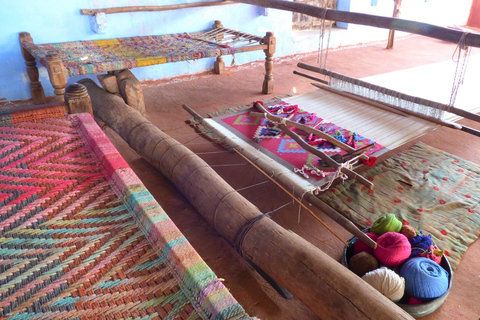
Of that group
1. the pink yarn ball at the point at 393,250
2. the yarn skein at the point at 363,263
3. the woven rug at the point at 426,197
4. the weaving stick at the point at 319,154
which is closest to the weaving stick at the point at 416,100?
the woven rug at the point at 426,197

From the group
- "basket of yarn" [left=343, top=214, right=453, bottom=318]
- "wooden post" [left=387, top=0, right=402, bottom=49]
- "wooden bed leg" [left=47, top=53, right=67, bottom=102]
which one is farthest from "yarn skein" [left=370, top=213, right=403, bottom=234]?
"wooden post" [left=387, top=0, right=402, bottom=49]

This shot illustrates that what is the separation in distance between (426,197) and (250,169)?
138 centimetres

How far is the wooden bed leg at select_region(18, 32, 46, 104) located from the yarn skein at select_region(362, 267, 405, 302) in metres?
4.01

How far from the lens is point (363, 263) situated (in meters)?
1.94

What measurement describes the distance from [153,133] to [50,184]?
119cm

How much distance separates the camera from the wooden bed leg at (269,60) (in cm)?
439

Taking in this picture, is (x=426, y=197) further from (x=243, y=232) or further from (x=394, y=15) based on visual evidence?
(x=394, y=15)

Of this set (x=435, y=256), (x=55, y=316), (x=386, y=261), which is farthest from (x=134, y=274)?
(x=435, y=256)

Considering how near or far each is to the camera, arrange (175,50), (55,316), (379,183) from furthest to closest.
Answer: (175,50), (379,183), (55,316)

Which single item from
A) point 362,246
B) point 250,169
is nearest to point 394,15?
point 250,169

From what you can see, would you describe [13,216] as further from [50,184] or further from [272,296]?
[272,296]

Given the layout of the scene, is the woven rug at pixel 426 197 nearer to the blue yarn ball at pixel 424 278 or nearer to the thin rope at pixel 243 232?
the blue yarn ball at pixel 424 278

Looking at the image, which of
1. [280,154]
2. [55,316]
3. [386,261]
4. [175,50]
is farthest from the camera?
[175,50]

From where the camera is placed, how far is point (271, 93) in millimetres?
4797
